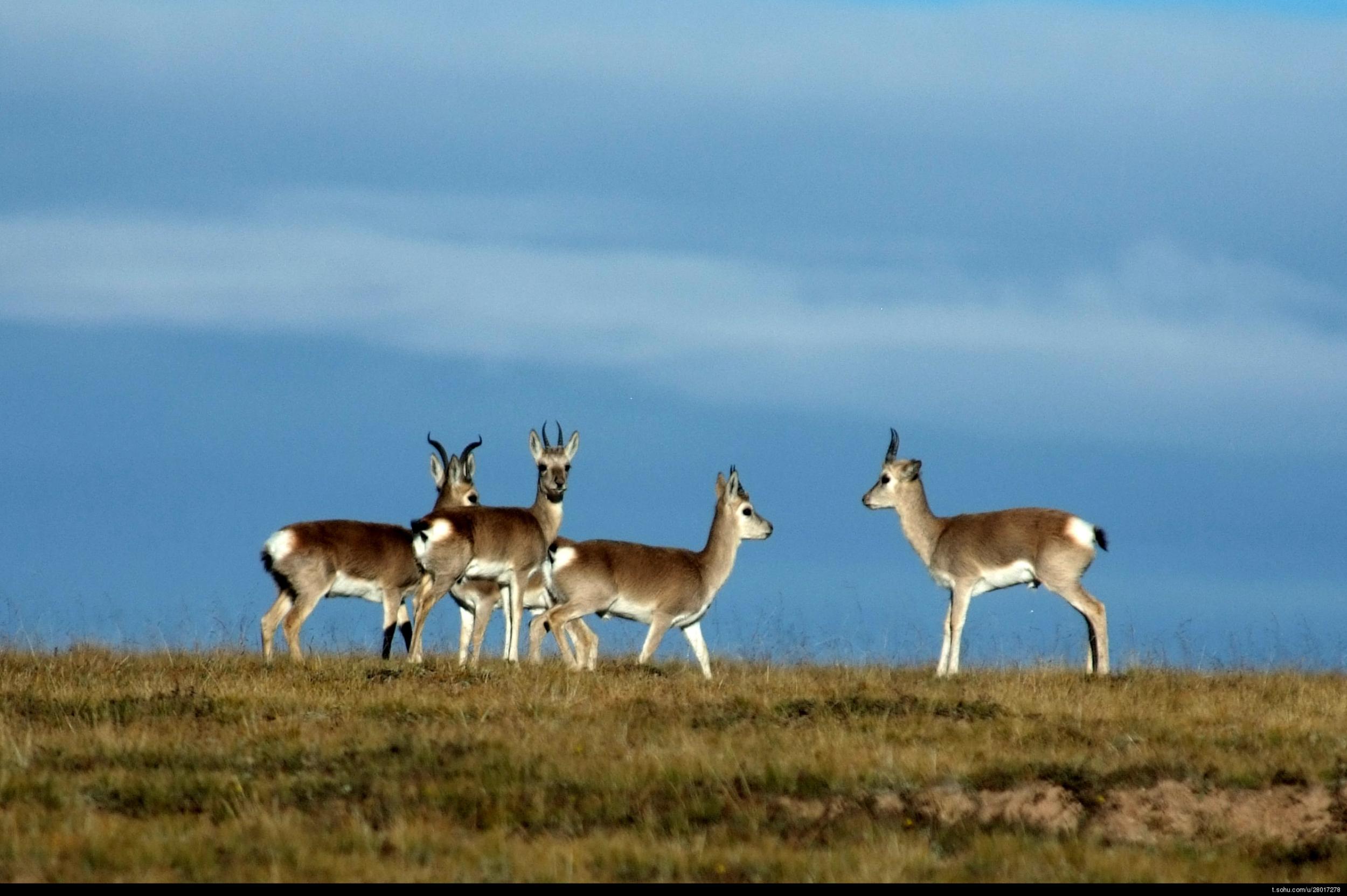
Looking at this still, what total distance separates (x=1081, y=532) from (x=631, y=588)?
465 centimetres

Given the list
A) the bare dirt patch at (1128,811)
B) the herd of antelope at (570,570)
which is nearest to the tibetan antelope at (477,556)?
the herd of antelope at (570,570)

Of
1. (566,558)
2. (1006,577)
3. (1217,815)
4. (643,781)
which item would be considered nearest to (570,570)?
(566,558)

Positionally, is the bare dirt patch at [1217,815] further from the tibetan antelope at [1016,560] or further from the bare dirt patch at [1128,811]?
the tibetan antelope at [1016,560]

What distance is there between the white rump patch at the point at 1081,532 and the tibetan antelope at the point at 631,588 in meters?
3.72

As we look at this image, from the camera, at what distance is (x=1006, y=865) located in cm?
889

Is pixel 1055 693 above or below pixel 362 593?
below

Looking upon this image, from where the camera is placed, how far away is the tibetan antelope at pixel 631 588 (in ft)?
57.1

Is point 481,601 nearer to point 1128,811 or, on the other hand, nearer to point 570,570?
point 570,570

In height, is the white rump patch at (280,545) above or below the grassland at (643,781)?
above

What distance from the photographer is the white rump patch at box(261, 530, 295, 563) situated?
1725 cm

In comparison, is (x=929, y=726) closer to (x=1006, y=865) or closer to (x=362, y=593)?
(x=1006, y=865)

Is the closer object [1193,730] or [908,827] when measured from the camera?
[908,827]
